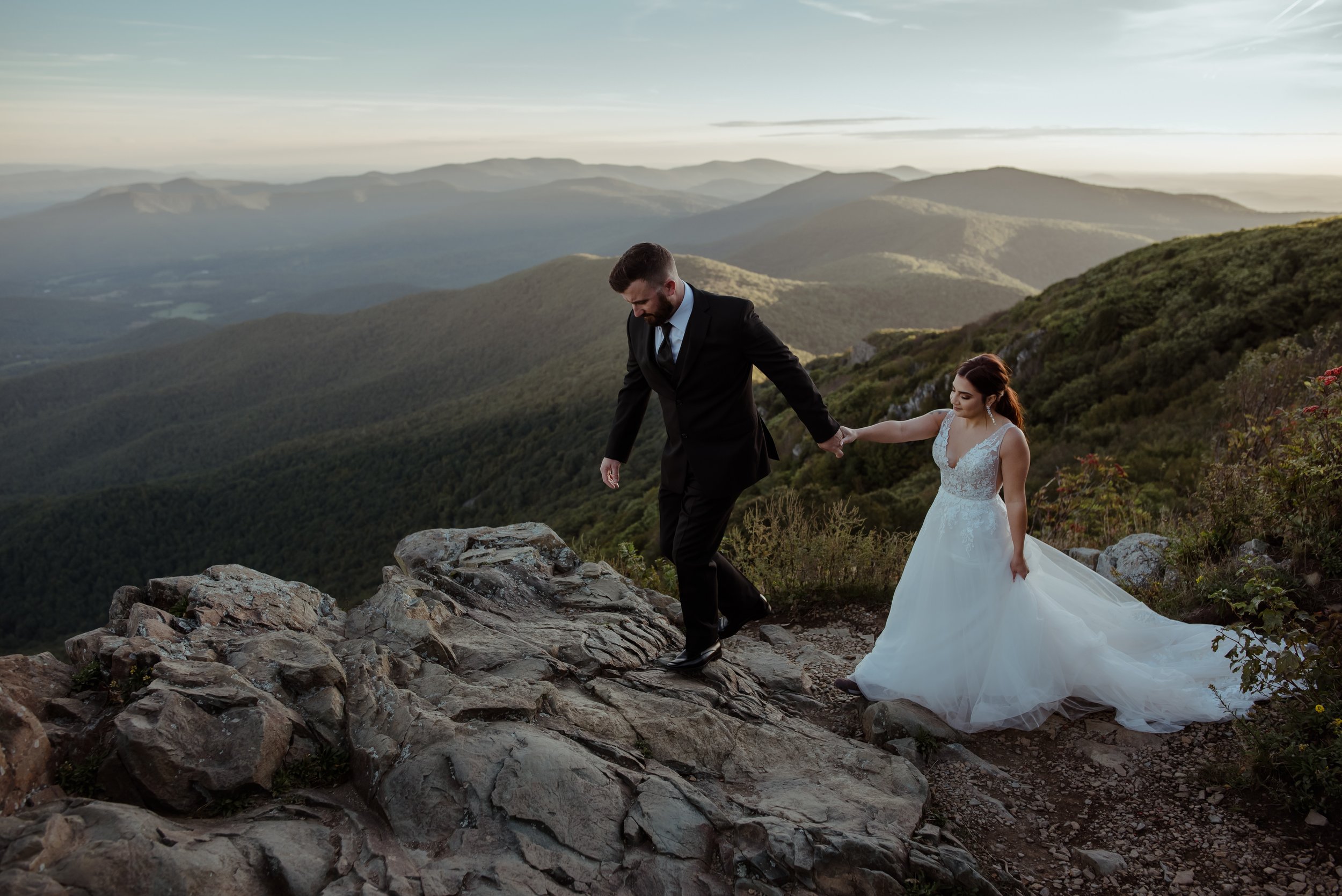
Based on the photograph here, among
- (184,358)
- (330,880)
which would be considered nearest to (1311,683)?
(330,880)

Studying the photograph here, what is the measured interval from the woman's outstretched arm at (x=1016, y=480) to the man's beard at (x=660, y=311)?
1964 mm

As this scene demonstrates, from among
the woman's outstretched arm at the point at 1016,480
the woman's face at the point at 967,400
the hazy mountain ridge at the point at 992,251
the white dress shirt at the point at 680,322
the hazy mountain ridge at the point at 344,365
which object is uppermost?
the hazy mountain ridge at the point at 992,251

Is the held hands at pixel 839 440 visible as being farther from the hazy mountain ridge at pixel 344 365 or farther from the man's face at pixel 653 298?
the hazy mountain ridge at pixel 344 365

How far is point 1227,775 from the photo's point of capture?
3451mm

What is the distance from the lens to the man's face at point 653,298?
12.3 feet

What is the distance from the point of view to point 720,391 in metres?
3.98

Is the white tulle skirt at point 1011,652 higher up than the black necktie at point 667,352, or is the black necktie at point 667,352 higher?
the black necktie at point 667,352

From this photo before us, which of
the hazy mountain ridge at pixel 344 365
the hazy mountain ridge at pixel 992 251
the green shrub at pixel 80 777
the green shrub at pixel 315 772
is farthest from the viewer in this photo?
the hazy mountain ridge at pixel 992 251

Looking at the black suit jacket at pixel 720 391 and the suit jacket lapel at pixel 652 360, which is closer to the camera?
the black suit jacket at pixel 720 391

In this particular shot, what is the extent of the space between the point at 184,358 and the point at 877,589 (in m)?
160

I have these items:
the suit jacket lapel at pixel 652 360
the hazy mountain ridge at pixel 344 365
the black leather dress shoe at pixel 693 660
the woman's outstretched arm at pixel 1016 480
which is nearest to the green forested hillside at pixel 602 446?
the woman's outstretched arm at pixel 1016 480

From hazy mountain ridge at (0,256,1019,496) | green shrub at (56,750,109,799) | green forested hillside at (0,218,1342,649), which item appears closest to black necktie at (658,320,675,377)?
green shrub at (56,750,109,799)

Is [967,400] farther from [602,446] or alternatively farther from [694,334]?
[602,446]

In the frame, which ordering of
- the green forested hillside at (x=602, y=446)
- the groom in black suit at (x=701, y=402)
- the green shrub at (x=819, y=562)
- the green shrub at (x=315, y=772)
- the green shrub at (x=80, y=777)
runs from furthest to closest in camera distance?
the green forested hillside at (x=602, y=446) < the green shrub at (x=819, y=562) < the groom in black suit at (x=701, y=402) < the green shrub at (x=315, y=772) < the green shrub at (x=80, y=777)
